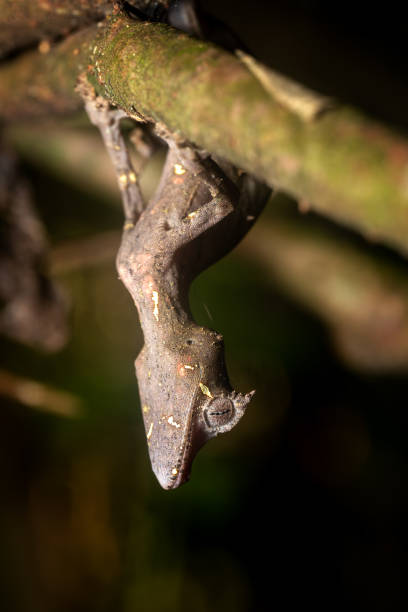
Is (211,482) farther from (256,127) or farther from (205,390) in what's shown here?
(256,127)

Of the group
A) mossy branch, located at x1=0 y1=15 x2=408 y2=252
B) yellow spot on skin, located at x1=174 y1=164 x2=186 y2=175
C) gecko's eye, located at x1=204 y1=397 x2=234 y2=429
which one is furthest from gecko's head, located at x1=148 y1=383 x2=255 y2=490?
mossy branch, located at x1=0 y1=15 x2=408 y2=252

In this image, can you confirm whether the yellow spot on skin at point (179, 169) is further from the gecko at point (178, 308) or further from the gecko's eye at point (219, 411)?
the gecko's eye at point (219, 411)

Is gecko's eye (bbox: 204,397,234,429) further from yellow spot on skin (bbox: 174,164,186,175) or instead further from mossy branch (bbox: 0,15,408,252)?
mossy branch (bbox: 0,15,408,252)

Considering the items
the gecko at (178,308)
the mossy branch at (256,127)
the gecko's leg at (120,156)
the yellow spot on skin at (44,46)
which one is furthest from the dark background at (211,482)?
the mossy branch at (256,127)

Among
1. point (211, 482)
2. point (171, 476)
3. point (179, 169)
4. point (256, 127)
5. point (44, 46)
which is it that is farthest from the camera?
point (211, 482)

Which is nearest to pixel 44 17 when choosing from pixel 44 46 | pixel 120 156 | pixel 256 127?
pixel 44 46
